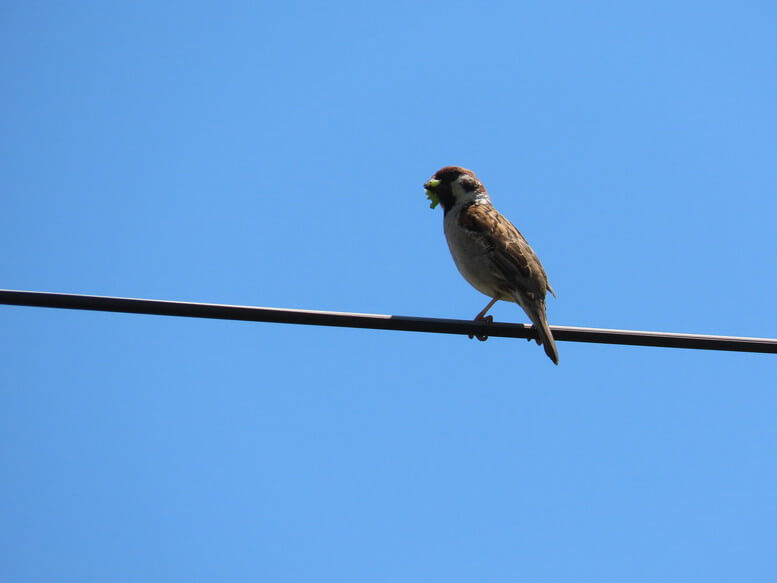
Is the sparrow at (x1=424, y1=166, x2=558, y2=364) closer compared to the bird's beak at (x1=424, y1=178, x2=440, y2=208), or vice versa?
the sparrow at (x1=424, y1=166, x2=558, y2=364)

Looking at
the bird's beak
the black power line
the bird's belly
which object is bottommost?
the black power line

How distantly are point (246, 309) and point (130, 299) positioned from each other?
728 millimetres

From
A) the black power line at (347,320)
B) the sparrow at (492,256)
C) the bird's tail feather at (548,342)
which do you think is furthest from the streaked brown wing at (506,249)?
the black power line at (347,320)

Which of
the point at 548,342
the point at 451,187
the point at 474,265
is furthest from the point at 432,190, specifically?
the point at 548,342

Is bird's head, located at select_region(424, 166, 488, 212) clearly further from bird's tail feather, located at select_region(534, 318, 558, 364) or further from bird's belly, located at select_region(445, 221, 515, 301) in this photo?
bird's tail feather, located at select_region(534, 318, 558, 364)


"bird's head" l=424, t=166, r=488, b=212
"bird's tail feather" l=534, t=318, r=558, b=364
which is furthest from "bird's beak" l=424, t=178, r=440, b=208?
"bird's tail feather" l=534, t=318, r=558, b=364

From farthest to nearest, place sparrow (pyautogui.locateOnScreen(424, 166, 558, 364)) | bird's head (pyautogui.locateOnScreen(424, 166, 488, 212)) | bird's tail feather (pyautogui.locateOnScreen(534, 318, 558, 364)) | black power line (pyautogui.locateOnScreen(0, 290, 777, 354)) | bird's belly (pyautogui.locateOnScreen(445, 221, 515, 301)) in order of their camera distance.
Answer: bird's head (pyautogui.locateOnScreen(424, 166, 488, 212))
bird's belly (pyautogui.locateOnScreen(445, 221, 515, 301))
sparrow (pyautogui.locateOnScreen(424, 166, 558, 364))
bird's tail feather (pyautogui.locateOnScreen(534, 318, 558, 364))
black power line (pyautogui.locateOnScreen(0, 290, 777, 354))

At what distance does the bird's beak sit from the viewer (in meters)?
8.79

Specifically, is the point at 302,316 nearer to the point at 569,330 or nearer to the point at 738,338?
the point at 569,330

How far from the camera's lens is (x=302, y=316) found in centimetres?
486

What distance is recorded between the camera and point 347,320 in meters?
4.96

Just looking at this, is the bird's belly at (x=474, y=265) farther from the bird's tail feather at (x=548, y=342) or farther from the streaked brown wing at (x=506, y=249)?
the bird's tail feather at (x=548, y=342)

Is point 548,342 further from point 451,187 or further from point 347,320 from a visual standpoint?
point 451,187

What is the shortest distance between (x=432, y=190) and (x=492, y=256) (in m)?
1.61
